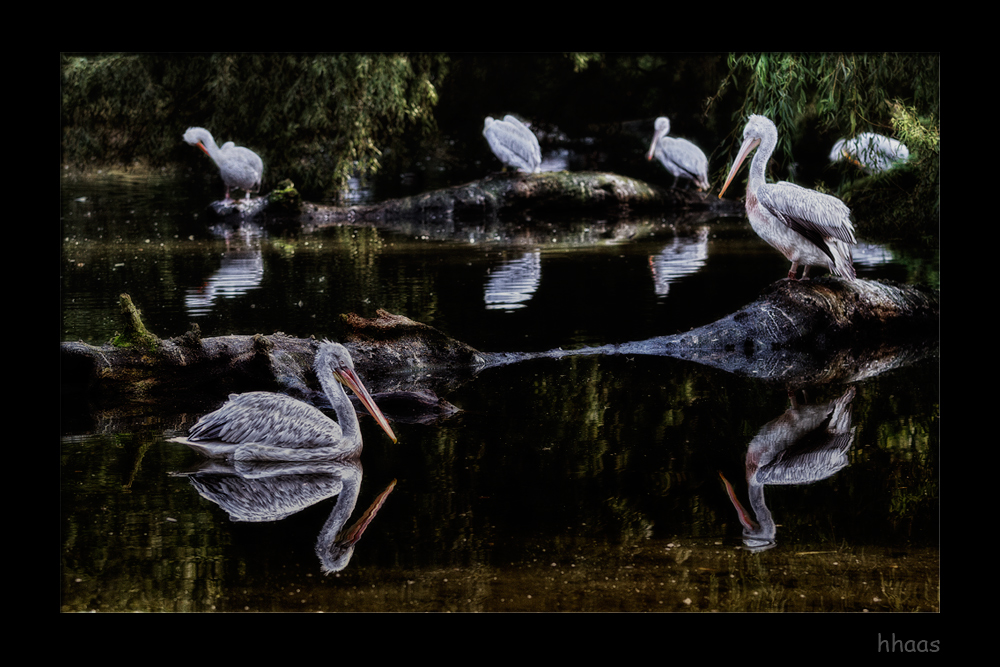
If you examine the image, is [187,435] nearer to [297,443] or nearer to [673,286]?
[297,443]

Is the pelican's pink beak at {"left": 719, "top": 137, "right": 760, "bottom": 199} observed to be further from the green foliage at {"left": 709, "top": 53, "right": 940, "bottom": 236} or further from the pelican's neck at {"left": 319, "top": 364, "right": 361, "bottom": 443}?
the pelican's neck at {"left": 319, "top": 364, "right": 361, "bottom": 443}

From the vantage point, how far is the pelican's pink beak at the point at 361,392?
5020 mm

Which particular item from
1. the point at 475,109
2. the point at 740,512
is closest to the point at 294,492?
the point at 740,512

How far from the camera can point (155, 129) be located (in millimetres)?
13844

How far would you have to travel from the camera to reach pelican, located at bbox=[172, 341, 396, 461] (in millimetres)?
4922

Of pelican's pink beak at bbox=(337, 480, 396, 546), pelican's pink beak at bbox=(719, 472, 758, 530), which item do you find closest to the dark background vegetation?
pelican's pink beak at bbox=(337, 480, 396, 546)

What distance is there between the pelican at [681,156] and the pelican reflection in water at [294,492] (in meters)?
11.6

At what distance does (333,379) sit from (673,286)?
192 inches

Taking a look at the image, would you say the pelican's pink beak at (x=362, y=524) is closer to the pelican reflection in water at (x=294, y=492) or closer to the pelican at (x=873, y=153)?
the pelican reflection in water at (x=294, y=492)

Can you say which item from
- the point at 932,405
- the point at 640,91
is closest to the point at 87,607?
the point at 932,405

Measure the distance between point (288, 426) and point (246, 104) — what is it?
9.54m

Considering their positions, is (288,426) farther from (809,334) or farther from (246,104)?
(246,104)

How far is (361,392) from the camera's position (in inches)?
200

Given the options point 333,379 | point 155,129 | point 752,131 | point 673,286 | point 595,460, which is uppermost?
point 155,129
